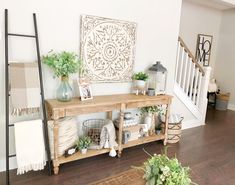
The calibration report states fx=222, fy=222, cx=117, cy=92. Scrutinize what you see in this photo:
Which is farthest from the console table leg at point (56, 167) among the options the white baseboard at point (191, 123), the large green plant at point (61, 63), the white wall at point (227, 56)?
the white wall at point (227, 56)

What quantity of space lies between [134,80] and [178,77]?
4.09 ft

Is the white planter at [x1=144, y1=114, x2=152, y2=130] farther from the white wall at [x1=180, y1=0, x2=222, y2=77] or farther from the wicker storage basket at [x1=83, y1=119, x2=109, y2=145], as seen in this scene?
the white wall at [x1=180, y1=0, x2=222, y2=77]

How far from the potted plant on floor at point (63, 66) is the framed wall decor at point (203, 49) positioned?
13.9 feet

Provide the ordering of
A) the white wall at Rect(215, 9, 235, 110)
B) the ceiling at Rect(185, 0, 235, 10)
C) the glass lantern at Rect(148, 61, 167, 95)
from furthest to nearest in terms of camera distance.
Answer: the white wall at Rect(215, 9, 235, 110) < the ceiling at Rect(185, 0, 235, 10) < the glass lantern at Rect(148, 61, 167, 95)

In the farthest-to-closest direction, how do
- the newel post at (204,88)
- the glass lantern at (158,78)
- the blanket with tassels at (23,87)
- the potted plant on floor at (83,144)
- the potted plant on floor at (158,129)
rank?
the newel post at (204,88)
the potted plant on floor at (158,129)
the glass lantern at (158,78)
the potted plant on floor at (83,144)
the blanket with tassels at (23,87)

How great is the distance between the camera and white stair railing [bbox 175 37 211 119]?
410 centimetres

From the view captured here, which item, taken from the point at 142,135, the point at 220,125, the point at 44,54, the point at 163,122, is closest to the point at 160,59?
the point at 163,122

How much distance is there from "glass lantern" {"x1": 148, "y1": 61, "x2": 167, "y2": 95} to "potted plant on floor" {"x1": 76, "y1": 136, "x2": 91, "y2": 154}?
1.28 meters

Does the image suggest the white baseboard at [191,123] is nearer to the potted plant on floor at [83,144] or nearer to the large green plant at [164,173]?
the potted plant on floor at [83,144]

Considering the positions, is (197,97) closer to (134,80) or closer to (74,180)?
(134,80)

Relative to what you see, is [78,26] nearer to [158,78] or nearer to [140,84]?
[140,84]

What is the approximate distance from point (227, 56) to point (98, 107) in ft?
16.3

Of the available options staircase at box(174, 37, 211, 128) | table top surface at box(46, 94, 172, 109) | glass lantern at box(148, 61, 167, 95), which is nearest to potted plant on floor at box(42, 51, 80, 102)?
table top surface at box(46, 94, 172, 109)

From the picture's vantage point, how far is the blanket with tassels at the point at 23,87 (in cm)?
224
